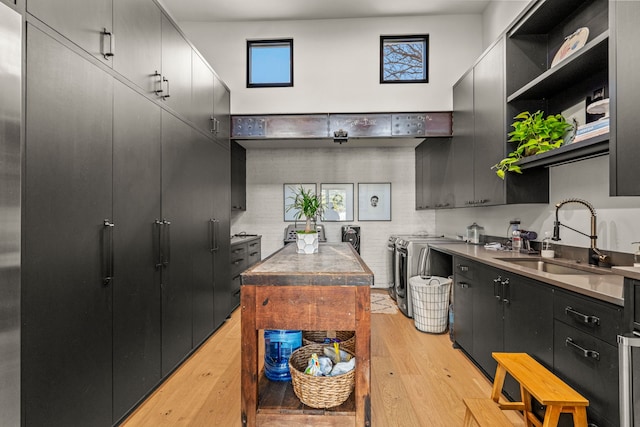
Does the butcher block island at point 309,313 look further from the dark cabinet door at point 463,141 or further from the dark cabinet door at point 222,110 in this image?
the dark cabinet door at point 222,110

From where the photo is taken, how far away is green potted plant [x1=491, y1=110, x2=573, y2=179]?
2.46 meters

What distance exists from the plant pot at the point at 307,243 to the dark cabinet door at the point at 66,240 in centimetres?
116

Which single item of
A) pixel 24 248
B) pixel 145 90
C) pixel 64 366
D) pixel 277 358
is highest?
pixel 145 90

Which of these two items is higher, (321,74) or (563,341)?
(321,74)

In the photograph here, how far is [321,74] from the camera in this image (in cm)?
453

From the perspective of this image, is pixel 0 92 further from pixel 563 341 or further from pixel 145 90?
pixel 563 341

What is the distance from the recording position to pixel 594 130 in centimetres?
188

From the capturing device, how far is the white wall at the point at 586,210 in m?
2.00

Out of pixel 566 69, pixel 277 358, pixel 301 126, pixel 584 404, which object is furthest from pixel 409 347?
pixel 301 126

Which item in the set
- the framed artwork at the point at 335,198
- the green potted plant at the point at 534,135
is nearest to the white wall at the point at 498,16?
the green potted plant at the point at 534,135

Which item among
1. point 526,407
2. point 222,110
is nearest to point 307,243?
point 526,407

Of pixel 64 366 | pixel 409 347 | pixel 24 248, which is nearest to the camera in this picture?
pixel 24 248

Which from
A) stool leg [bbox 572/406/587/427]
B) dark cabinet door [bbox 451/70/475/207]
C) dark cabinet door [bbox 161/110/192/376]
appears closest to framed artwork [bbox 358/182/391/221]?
dark cabinet door [bbox 451/70/475/207]

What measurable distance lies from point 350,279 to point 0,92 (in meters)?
1.55
